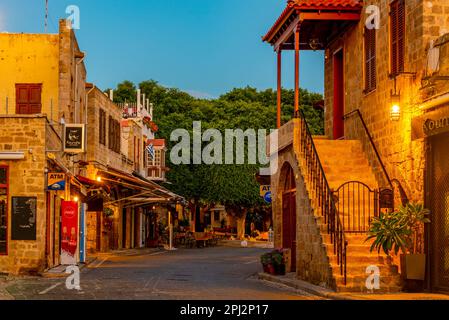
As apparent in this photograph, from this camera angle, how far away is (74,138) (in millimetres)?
26641

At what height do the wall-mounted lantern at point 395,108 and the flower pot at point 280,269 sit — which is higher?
the wall-mounted lantern at point 395,108

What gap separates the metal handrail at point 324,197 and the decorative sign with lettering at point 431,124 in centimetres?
220

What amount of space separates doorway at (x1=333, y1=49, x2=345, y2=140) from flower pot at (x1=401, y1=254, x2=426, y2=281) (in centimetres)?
897

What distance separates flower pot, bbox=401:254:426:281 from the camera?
55.4ft

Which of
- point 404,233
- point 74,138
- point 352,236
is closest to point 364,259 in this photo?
point 404,233

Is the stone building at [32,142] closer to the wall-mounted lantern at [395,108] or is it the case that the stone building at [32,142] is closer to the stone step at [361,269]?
the stone step at [361,269]

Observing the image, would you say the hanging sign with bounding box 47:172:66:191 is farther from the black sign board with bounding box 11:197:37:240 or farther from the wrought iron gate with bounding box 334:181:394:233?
the wrought iron gate with bounding box 334:181:394:233

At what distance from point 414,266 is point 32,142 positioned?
11.6 meters

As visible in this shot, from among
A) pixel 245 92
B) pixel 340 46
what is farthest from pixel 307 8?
pixel 245 92

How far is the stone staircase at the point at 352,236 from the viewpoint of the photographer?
16.9 meters

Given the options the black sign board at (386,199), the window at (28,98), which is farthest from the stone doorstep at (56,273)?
the black sign board at (386,199)

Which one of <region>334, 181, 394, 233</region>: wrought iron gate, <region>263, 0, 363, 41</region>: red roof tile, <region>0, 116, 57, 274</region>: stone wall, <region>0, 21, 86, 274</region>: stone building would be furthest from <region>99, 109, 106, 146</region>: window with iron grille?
<region>334, 181, 394, 233</region>: wrought iron gate

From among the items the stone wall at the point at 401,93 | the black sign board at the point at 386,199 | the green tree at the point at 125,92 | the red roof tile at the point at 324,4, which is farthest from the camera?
the green tree at the point at 125,92
